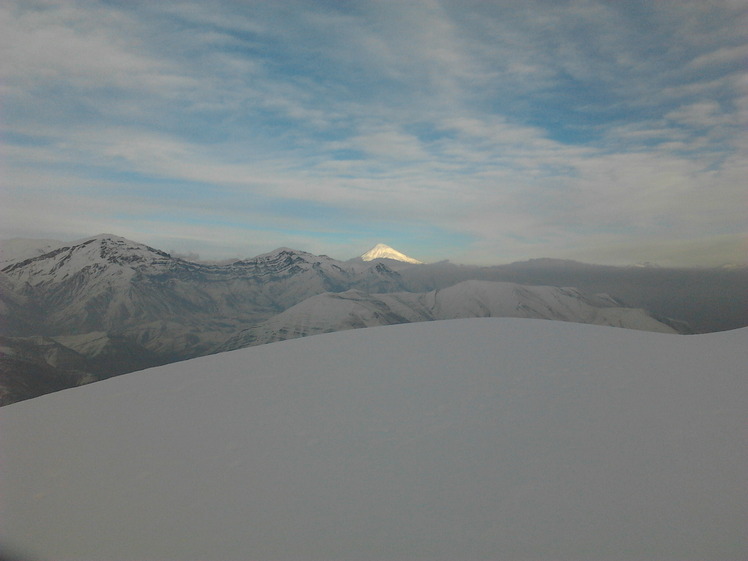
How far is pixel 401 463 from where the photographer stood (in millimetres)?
7902

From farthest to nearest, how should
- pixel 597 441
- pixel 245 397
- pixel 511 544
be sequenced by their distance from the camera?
pixel 245 397 < pixel 597 441 < pixel 511 544

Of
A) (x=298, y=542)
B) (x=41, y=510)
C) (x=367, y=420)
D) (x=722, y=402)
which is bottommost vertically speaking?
(x=41, y=510)

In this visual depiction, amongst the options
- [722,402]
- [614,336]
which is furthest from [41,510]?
[614,336]

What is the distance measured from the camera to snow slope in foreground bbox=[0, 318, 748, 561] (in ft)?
20.0

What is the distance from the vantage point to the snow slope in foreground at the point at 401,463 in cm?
610

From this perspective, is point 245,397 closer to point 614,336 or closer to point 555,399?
point 555,399

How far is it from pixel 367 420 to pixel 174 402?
5.64m

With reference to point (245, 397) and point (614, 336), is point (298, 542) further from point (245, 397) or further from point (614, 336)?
point (614, 336)

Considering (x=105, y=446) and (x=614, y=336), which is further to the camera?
(x=614, y=336)

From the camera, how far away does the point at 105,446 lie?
948 centimetres

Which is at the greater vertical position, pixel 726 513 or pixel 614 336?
pixel 614 336

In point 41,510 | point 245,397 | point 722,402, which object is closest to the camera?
point 41,510

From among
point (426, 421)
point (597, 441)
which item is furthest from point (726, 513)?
point (426, 421)

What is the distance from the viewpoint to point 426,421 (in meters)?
9.55
